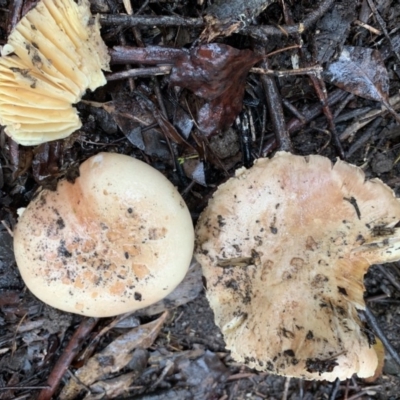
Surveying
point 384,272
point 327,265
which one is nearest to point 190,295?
point 327,265

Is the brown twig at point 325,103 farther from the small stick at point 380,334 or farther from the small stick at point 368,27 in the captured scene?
the small stick at point 380,334

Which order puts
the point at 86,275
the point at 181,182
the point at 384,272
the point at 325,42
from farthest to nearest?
the point at 384,272 → the point at 181,182 → the point at 325,42 → the point at 86,275

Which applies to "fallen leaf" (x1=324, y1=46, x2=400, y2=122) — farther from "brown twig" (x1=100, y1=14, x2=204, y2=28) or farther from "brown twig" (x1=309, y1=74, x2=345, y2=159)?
"brown twig" (x1=100, y1=14, x2=204, y2=28)

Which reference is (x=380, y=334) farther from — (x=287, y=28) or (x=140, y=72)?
(x=140, y=72)

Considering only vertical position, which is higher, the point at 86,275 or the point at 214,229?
the point at 214,229

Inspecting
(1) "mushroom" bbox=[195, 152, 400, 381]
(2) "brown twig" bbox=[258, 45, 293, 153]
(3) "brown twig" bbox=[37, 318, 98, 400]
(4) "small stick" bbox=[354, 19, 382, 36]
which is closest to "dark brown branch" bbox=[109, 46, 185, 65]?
(2) "brown twig" bbox=[258, 45, 293, 153]

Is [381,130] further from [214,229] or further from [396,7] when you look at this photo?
[214,229]
